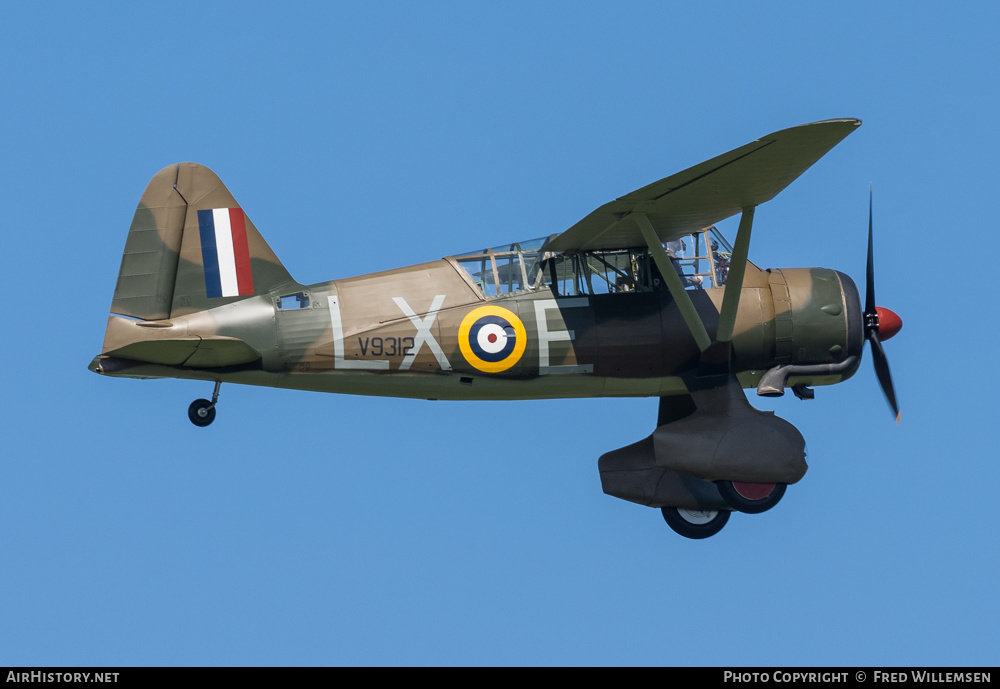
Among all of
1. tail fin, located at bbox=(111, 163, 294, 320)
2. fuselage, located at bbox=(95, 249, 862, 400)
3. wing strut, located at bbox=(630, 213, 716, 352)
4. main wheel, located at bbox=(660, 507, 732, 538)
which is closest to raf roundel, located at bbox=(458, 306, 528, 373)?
fuselage, located at bbox=(95, 249, 862, 400)

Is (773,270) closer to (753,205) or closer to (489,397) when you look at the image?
(753,205)

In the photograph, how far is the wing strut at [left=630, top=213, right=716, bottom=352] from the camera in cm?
1681

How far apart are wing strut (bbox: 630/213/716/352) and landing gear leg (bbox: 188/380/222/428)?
4.67m

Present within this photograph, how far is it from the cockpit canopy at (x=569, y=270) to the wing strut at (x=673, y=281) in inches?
20.3

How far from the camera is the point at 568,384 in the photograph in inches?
687

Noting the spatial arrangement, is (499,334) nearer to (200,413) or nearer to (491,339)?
(491,339)

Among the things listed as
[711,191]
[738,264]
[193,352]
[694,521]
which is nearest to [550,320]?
[738,264]

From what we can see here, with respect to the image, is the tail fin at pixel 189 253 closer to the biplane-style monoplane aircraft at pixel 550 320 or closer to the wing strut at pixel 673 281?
the biplane-style monoplane aircraft at pixel 550 320

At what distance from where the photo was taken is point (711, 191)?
54.1ft

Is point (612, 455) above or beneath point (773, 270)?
beneath
